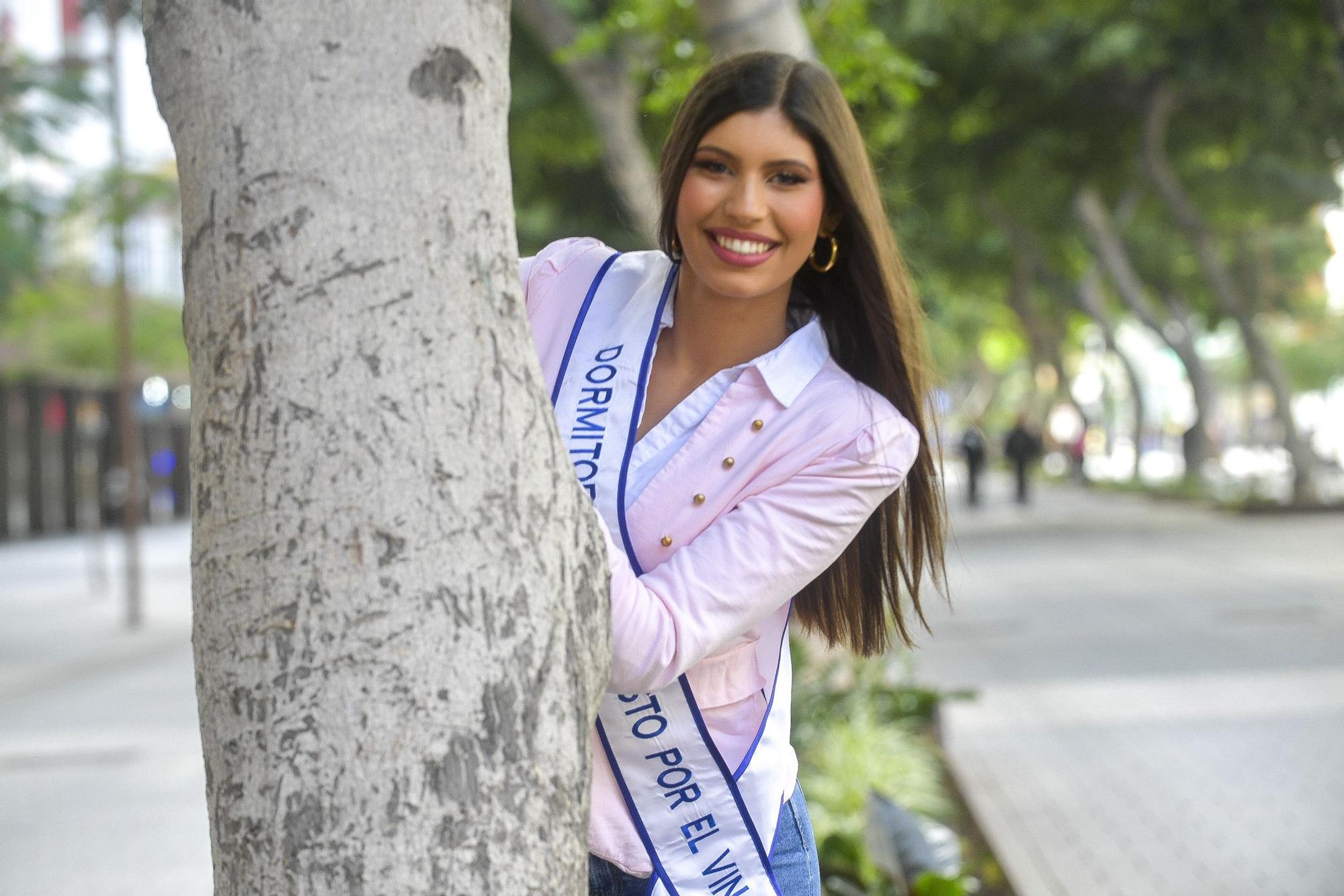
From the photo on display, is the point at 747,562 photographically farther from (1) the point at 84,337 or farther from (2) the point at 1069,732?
(1) the point at 84,337

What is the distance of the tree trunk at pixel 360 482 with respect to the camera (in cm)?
146

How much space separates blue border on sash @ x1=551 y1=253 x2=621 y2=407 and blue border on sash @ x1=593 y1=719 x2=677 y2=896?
0.43 metres

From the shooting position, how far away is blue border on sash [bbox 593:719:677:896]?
6.93ft

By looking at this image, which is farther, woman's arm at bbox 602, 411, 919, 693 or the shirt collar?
the shirt collar

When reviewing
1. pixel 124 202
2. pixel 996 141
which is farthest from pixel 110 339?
pixel 124 202

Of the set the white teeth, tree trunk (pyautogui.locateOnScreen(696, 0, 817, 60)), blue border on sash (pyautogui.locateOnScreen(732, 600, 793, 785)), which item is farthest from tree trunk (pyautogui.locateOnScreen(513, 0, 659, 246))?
blue border on sash (pyautogui.locateOnScreen(732, 600, 793, 785))

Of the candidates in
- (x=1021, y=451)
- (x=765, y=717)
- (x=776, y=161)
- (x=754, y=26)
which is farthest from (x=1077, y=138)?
(x=765, y=717)

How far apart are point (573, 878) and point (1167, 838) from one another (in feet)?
17.9

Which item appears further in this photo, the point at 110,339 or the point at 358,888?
the point at 110,339

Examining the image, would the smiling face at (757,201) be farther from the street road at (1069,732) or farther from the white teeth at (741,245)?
the street road at (1069,732)

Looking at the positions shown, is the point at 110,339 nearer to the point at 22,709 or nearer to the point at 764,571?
the point at 22,709

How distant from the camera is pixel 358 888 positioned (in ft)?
4.80

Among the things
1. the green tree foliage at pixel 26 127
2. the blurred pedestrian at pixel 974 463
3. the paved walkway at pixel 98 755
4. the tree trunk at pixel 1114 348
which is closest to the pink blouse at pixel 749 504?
the paved walkway at pixel 98 755

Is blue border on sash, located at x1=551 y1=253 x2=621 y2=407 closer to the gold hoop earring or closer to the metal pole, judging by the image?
the gold hoop earring
